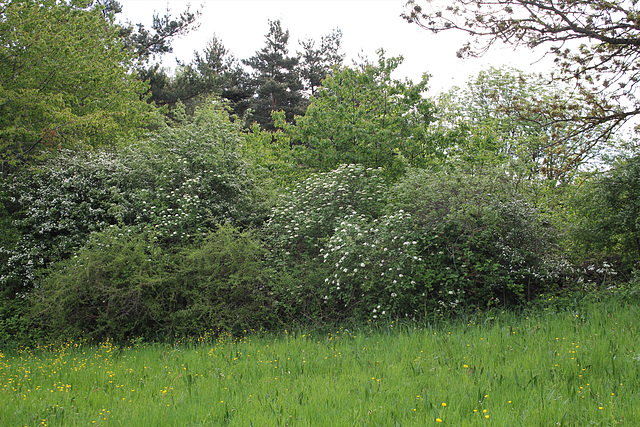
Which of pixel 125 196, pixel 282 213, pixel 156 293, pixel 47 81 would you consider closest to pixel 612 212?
pixel 282 213

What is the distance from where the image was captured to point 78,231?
1145cm

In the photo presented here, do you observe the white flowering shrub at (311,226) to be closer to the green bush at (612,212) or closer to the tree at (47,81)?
the green bush at (612,212)

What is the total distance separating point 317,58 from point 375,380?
34.1 m

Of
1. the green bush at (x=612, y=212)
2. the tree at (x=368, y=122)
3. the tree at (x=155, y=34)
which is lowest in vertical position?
the green bush at (x=612, y=212)

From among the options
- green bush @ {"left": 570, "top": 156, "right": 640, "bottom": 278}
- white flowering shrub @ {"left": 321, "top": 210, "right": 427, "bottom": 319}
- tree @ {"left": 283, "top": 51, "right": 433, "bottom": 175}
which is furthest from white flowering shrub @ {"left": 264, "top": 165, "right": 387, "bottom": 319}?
green bush @ {"left": 570, "top": 156, "right": 640, "bottom": 278}

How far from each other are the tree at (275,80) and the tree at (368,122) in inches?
718

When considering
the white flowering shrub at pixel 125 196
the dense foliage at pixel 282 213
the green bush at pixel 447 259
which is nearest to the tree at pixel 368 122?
the dense foliage at pixel 282 213

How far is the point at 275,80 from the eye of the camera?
34.3 metres

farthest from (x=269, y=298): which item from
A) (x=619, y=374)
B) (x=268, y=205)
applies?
(x=619, y=374)

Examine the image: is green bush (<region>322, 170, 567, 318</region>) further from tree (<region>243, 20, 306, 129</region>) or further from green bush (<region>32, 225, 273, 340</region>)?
tree (<region>243, 20, 306, 129</region>)

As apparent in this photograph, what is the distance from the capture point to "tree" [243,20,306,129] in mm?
33438

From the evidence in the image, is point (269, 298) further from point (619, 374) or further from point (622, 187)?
point (622, 187)

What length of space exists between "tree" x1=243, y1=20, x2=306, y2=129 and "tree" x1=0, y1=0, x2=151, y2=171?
1788 cm

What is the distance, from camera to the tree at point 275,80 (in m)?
33.4
